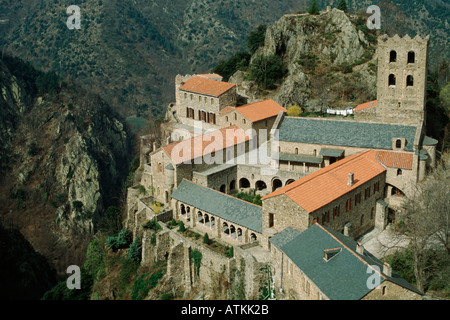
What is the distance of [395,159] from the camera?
51.9 meters

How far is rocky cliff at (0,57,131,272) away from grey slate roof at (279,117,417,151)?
175ft

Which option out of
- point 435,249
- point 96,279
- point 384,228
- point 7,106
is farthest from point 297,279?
point 7,106

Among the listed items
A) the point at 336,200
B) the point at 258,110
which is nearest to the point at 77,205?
the point at 258,110

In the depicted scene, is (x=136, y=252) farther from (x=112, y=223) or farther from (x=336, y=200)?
(x=336, y=200)

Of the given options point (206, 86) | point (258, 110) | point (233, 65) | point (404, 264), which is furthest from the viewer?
point (233, 65)

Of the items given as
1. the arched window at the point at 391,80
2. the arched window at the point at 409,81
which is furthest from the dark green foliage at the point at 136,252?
the arched window at the point at 409,81

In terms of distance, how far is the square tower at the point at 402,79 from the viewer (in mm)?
54188

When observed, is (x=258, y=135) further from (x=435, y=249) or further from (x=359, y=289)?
(x=359, y=289)

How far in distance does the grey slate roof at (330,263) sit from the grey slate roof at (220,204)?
632 centimetres

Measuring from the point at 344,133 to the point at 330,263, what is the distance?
2467 centimetres

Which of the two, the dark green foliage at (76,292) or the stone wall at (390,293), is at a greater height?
the stone wall at (390,293)

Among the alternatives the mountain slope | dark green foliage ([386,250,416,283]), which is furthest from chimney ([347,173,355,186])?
the mountain slope

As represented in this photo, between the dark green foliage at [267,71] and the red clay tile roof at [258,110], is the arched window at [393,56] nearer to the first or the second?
the red clay tile roof at [258,110]

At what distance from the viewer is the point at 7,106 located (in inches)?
4806
